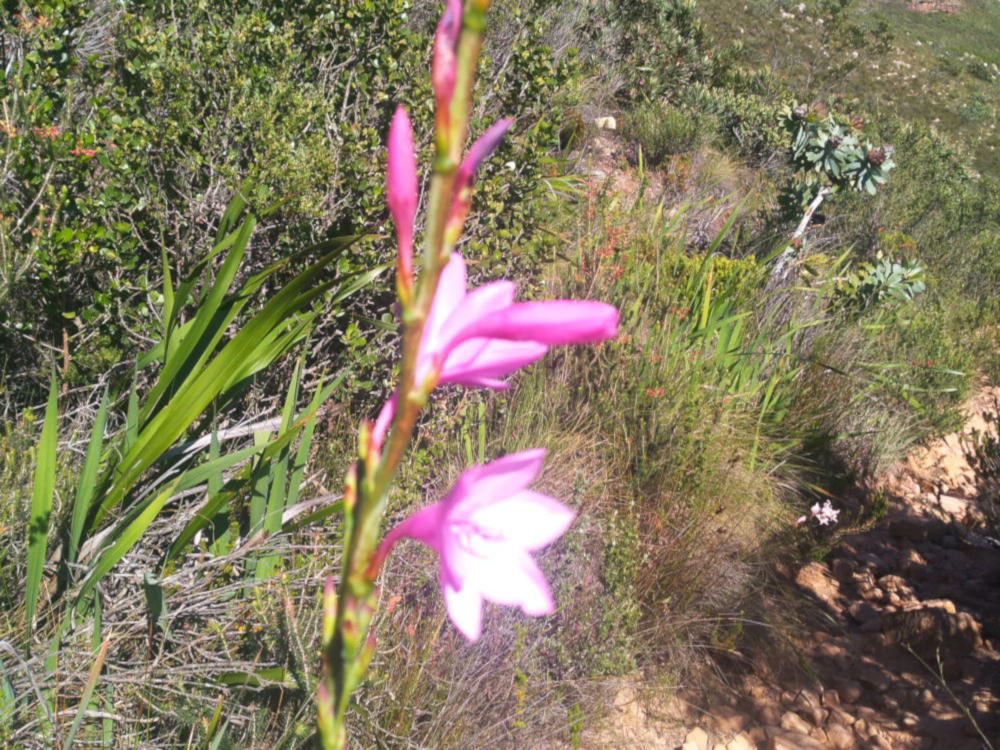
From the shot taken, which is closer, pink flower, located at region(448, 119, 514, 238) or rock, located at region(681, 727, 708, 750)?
pink flower, located at region(448, 119, 514, 238)

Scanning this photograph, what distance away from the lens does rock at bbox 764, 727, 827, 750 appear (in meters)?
A: 2.40

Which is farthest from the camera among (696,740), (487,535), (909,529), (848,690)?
(909,529)

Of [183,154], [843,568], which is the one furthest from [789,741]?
[183,154]

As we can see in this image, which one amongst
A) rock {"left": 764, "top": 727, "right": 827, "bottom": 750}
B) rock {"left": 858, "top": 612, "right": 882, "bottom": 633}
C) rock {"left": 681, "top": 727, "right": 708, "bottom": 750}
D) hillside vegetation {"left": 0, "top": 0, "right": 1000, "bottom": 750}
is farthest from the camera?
rock {"left": 858, "top": 612, "right": 882, "bottom": 633}

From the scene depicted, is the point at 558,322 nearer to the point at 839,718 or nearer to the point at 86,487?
the point at 86,487

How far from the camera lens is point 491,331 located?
51 cm

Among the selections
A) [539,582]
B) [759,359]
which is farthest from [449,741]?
[759,359]

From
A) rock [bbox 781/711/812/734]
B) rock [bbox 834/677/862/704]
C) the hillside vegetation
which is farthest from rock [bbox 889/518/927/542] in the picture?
rock [bbox 781/711/812/734]

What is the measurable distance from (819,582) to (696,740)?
1.37 metres

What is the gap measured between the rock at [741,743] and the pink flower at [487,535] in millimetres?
2154

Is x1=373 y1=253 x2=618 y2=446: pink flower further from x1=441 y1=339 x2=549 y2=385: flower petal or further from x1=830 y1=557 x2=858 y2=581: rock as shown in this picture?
x1=830 y1=557 x2=858 y2=581: rock

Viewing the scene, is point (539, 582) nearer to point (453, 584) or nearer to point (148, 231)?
point (453, 584)

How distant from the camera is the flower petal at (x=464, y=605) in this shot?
55 centimetres

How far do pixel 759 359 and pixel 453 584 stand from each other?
11.0 ft
